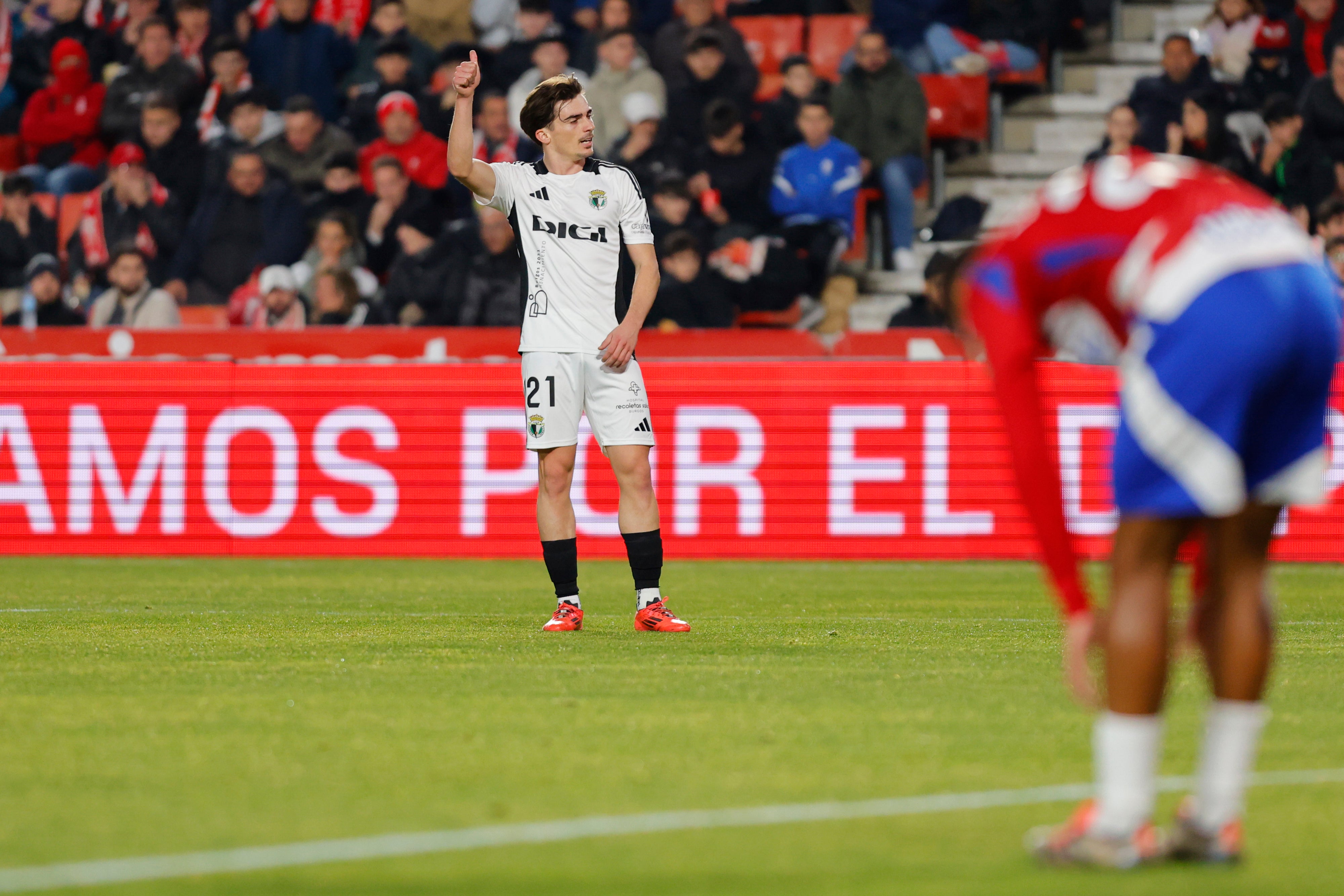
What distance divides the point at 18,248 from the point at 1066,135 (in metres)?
9.02

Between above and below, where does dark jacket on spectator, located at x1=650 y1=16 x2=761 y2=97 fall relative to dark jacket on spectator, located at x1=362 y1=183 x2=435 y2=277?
above

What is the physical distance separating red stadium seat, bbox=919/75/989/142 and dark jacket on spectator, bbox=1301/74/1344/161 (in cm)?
285

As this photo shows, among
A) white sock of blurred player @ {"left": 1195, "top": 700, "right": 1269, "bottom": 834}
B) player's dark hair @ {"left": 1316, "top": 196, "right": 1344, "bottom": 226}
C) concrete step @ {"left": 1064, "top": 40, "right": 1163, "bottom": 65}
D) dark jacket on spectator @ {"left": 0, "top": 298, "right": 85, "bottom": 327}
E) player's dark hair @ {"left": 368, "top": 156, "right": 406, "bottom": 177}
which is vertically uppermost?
concrete step @ {"left": 1064, "top": 40, "right": 1163, "bottom": 65}

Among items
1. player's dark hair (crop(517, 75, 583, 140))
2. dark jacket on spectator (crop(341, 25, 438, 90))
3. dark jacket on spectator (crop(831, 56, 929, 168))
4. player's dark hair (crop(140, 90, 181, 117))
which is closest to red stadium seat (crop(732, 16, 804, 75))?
dark jacket on spectator (crop(831, 56, 929, 168))

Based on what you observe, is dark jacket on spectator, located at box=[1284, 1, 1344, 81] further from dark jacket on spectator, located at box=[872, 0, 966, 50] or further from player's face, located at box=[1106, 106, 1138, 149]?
dark jacket on spectator, located at box=[872, 0, 966, 50]

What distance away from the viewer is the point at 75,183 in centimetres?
1834

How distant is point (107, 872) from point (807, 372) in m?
9.84

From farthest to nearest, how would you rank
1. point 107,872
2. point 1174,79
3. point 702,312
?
point 1174,79
point 702,312
point 107,872

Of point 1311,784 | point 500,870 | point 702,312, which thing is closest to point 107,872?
point 500,870

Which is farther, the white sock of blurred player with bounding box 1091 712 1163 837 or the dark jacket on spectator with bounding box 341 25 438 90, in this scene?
the dark jacket on spectator with bounding box 341 25 438 90

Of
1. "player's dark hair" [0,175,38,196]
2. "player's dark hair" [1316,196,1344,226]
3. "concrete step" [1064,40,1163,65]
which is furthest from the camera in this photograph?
"concrete step" [1064,40,1163,65]

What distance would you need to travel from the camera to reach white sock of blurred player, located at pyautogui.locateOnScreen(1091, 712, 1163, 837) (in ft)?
A: 12.7

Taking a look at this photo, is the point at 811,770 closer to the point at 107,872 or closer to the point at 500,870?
the point at 500,870

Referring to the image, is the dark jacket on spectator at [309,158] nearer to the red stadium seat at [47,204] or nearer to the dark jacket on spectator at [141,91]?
the dark jacket on spectator at [141,91]
